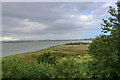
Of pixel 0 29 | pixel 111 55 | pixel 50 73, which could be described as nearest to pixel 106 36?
pixel 111 55

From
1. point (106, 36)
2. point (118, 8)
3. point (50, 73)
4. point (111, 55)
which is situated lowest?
point (50, 73)

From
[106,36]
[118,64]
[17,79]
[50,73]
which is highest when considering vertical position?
[106,36]

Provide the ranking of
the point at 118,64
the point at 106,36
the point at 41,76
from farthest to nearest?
the point at 106,36, the point at 41,76, the point at 118,64

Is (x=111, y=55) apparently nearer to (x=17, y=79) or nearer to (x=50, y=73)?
(x=50, y=73)

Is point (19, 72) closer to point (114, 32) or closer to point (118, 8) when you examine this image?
point (114, 32)

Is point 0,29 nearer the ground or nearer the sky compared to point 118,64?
nearer the sky

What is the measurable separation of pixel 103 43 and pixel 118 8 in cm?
141

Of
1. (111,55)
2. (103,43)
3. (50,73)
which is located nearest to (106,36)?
(103,43)

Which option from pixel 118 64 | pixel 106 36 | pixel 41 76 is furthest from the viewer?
pixel 106 36

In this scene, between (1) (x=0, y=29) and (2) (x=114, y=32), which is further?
(1) (x=0, y=29)

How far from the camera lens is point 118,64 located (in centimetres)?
386

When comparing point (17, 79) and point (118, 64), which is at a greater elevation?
point (118, 64)

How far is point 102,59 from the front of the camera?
13.3 ft

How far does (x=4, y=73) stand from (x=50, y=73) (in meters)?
1.90
